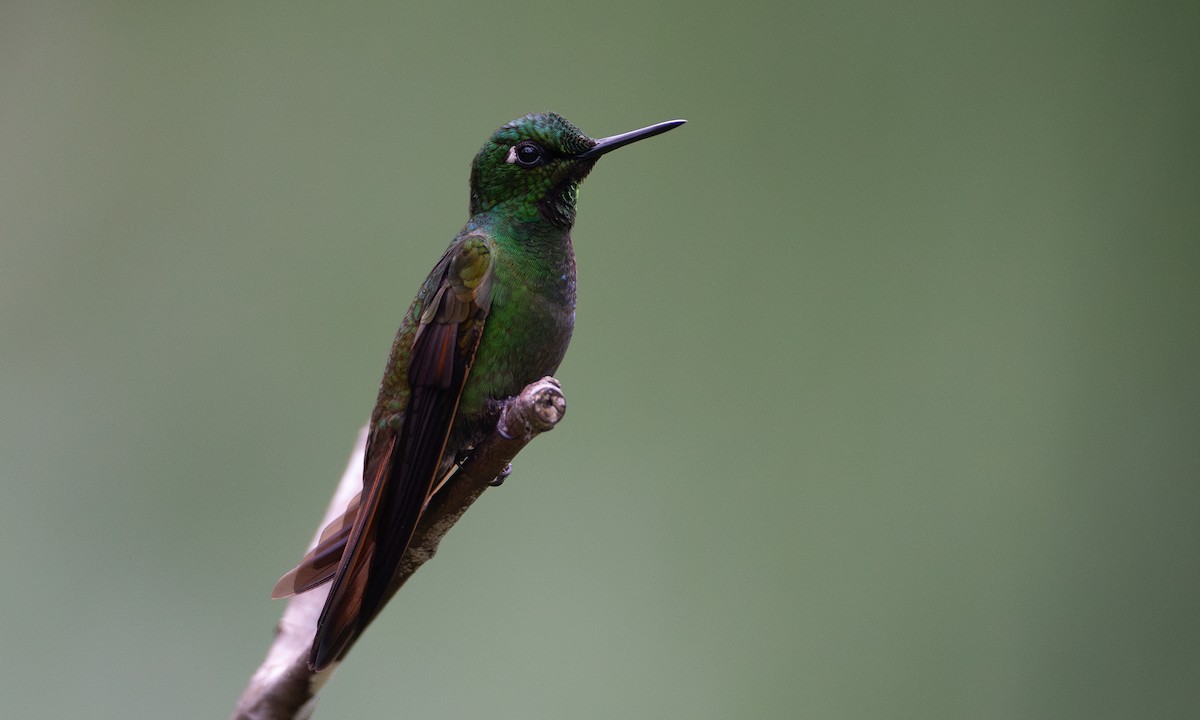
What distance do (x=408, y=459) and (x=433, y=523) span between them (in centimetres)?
7

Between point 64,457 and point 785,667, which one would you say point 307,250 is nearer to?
point 64,457

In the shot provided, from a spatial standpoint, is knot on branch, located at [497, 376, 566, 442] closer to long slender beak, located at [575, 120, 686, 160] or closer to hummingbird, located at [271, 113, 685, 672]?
hummingbird, located at [271, 113, 685, 672]

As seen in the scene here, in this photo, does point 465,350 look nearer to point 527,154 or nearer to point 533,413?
point 533,413

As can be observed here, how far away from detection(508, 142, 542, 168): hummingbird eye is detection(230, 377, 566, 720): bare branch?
0.30 m

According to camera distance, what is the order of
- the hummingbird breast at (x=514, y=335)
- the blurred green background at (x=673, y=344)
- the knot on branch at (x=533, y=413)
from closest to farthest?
the knot on branch at (x=533, y=413), the hummingbird breast at (x=514, y=335), the blurred green background at (x=673, y=344)

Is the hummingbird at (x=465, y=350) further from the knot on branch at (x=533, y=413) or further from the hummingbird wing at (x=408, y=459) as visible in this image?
the knot on branch at (x=533, y=413)

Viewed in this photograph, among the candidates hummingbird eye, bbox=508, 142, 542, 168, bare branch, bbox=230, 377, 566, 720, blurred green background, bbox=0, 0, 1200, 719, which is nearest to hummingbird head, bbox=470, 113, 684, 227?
hummingbird eye, bbox=508, 142, 542, 168

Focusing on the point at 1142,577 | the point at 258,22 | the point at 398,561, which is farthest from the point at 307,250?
the point at 1142,577

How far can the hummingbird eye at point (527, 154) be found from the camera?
1194 mm

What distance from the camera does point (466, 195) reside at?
2.41m

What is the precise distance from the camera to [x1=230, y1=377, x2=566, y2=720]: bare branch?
94 centimetres

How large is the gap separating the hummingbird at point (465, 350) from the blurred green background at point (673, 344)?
1.11 metres

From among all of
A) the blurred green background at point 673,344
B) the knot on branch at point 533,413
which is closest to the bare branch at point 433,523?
the knot on branch at point 533,413

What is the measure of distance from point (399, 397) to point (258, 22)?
65.2 inches
